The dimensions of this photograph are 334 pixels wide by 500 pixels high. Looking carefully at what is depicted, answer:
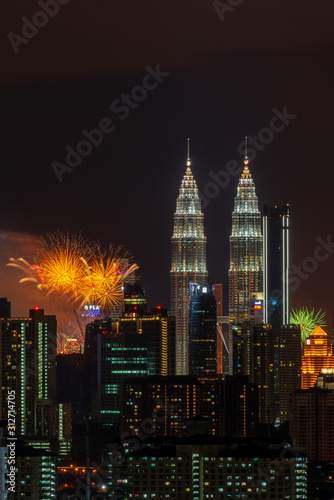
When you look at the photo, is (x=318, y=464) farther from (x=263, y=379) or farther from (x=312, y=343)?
(x=312, y=343)

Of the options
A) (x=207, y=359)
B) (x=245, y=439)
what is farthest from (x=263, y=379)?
(x=245, y=439)

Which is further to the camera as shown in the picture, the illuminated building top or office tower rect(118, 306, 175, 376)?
the illuminated building top

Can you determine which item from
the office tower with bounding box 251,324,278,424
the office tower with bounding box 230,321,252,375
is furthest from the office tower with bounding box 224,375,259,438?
the office tower with bounding box 230,321,252,375

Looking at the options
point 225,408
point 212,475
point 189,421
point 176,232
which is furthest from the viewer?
point 176,232

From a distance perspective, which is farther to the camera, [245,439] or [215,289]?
[215,289]

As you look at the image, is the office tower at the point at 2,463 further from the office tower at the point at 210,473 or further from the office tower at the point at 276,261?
the office tower at the point at 276,261

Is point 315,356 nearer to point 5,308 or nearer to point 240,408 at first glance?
point 240,408

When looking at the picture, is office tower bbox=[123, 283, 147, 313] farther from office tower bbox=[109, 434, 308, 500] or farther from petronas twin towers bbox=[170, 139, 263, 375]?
office tower bbox=[109, 434, 308, 500]
